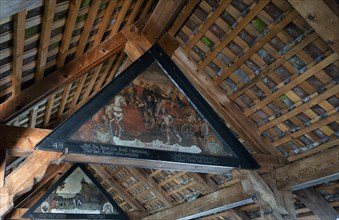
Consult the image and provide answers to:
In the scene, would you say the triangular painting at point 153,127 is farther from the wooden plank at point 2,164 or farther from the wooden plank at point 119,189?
the wooden plank at point 119,189

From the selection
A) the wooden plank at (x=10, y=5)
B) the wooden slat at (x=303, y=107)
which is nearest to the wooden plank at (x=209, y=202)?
the wooden slat at (x=303, y=107)

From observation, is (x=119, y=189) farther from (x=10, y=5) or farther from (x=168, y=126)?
(x=10, y=5)

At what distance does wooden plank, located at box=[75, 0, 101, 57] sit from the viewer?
3606 mm

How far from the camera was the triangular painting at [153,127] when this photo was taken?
3880 millimetres

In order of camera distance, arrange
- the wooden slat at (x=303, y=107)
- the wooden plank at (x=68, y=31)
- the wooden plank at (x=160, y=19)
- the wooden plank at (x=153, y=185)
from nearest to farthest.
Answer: the wooden plank at (x=68, y=31), the wooden slat at (x=303, y=107), the wooden plank at (x=160, y=19), the wooden plank at (x=153, y=185)

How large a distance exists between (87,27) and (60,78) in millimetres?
726

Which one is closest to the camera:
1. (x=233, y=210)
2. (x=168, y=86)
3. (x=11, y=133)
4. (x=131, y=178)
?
(x=11, y=133)

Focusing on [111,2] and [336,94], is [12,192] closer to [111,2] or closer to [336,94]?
[111,2]

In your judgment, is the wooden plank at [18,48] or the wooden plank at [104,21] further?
the wooden plank at [104,21]

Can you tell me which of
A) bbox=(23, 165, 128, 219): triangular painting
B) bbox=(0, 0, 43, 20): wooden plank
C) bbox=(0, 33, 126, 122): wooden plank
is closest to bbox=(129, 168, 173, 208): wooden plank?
bbox=(23, 165, 128, 219): triangular painting

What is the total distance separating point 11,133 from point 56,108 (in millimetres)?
2189

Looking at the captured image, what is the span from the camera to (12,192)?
12.5 ft

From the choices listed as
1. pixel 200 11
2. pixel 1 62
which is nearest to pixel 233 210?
pixel 200 11

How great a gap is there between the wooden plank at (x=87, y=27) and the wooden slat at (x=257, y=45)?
1.78 meters
